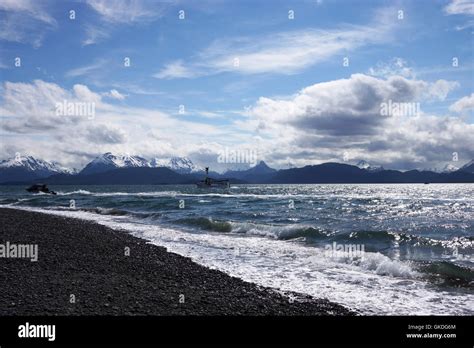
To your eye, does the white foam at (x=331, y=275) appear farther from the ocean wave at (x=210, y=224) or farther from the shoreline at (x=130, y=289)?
the ocean wave at (x=210, y=224)

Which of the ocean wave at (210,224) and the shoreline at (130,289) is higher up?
the shoreline at (130,289)

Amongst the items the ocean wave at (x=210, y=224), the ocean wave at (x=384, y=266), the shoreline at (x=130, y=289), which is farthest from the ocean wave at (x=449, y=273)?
the ocean wave at (x=210, y=224)

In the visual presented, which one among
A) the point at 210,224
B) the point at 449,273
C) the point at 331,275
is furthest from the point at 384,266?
the point at 210,224

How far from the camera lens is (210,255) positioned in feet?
64.1

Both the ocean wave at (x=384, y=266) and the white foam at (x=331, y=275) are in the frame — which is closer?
the white foam at (x=331, y=275)

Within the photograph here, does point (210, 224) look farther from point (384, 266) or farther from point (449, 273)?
point (449, 273)

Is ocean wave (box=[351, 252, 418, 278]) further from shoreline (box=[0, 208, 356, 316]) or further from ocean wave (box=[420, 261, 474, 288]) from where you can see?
shoreline (box=[0, 208, 356, 316])

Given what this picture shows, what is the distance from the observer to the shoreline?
10188 mm

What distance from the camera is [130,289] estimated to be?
39.8 ft

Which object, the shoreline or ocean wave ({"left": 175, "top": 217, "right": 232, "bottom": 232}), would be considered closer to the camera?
the shoreline

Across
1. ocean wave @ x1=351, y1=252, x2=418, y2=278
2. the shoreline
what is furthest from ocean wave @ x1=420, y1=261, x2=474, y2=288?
the shoreline

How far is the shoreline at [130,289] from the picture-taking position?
10188 mm
